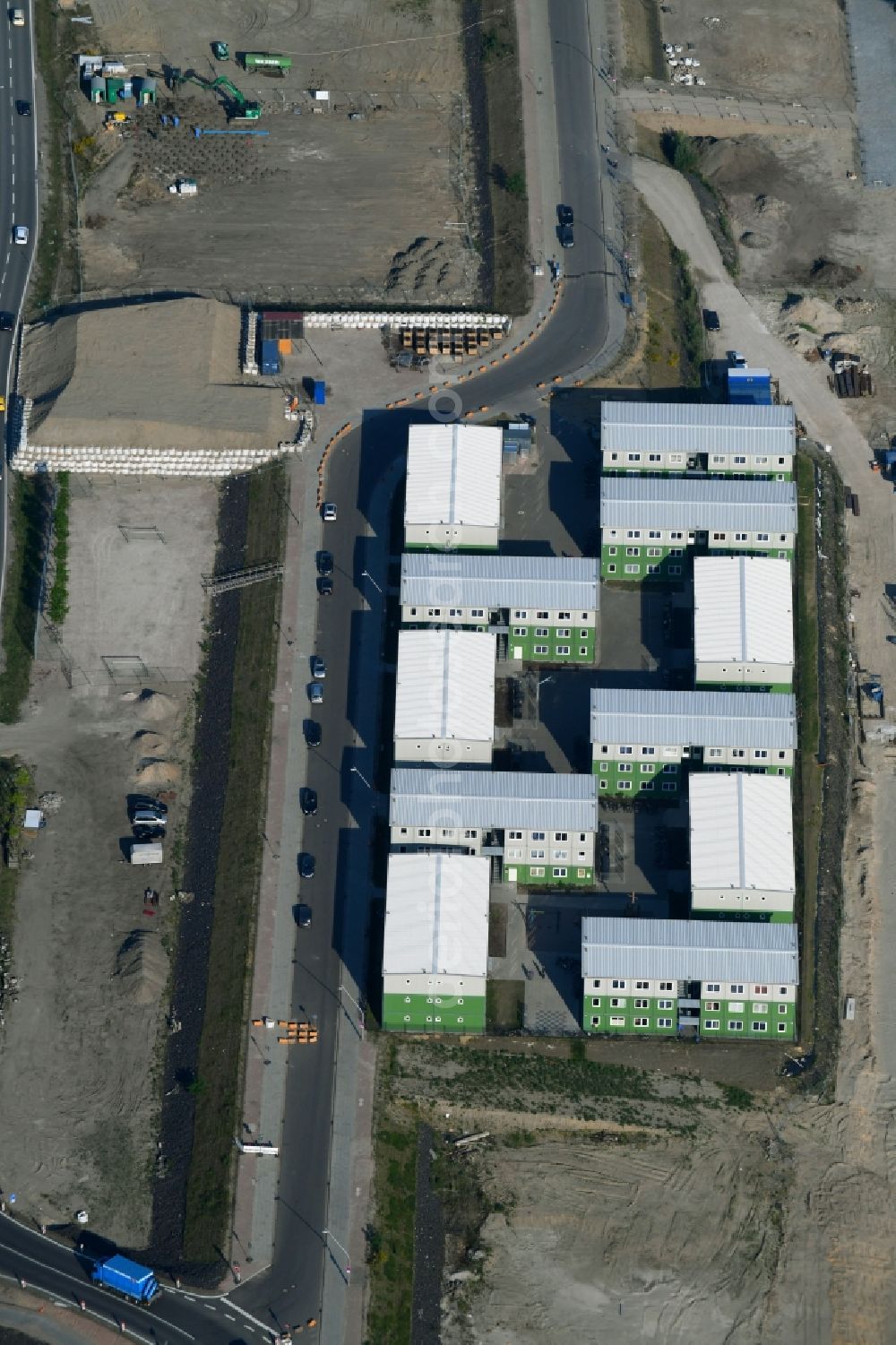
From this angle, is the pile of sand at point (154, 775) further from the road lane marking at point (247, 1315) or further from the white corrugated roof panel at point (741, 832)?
the road lane marking at point (247, 1315)

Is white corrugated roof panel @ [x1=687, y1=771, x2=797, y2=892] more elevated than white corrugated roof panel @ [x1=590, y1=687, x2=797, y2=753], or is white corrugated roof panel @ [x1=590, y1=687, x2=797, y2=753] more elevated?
white corrugated roof panel @ [x1=590, y1=687, x2=797, y2=753]

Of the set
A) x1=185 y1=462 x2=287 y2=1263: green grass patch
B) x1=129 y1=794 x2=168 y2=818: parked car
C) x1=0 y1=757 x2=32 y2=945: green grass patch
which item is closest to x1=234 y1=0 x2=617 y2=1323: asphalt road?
x1=185 y1=462 x2=287 y2=1263: green grass patch

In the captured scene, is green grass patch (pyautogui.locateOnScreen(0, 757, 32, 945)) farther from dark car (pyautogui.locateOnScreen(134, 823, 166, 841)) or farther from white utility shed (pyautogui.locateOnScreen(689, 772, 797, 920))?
white utility shed (pyautogui.locateOnScreen(689, 772, 797, 920))

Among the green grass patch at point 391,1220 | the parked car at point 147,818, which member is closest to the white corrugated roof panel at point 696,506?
the parked car at point 147,818

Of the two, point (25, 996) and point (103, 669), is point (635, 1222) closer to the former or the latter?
point (25, 996)

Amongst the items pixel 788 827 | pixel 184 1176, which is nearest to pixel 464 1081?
pixel 184 1176

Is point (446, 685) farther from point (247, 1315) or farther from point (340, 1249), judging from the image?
point (247, 1315)
